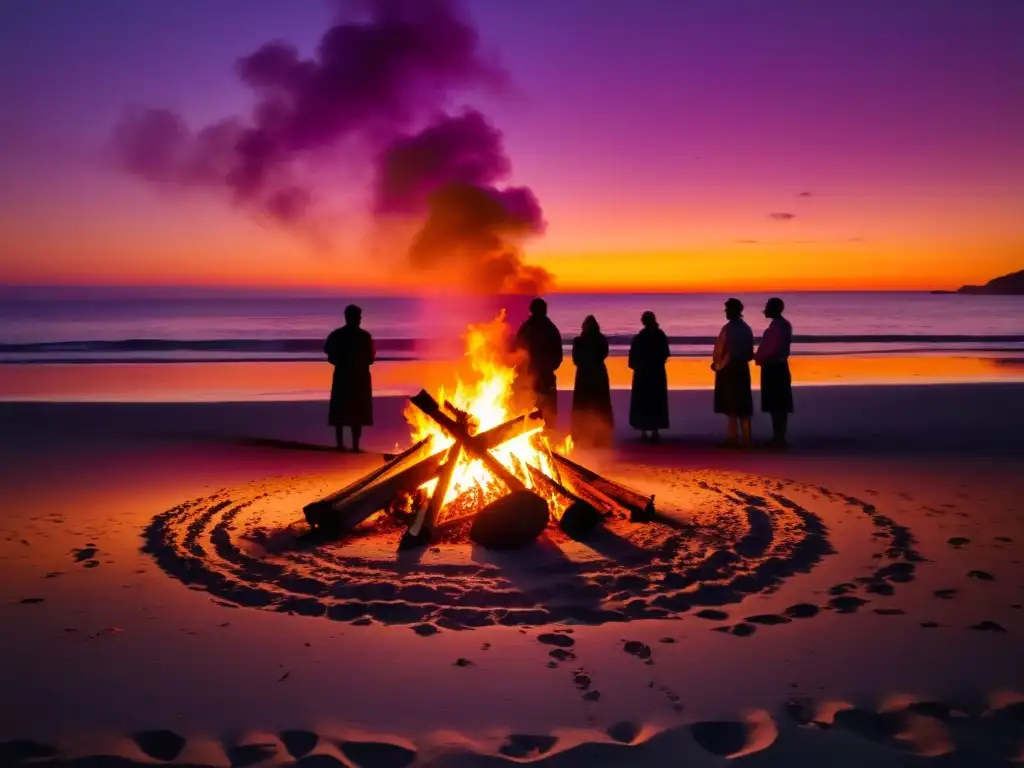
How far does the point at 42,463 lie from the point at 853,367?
22525 mm

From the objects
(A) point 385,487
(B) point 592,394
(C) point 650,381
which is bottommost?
(A) point 385,487

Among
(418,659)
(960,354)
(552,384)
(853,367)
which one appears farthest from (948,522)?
(960,354)

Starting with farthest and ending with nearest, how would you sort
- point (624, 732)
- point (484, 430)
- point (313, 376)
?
point (313, 376), point (484, 430), point (624, 732)

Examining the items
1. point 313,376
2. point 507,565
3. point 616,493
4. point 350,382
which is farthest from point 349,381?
point 313,376

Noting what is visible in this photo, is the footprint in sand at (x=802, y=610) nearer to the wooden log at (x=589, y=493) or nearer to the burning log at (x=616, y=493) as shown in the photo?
the burning log at (x=616, y=493)

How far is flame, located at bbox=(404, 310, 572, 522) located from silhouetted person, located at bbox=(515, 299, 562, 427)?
7.64 feet

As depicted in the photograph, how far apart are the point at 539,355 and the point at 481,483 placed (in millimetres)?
4726

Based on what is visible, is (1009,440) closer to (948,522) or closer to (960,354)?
(948,522)

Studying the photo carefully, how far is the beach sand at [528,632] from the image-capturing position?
3967 millimetres

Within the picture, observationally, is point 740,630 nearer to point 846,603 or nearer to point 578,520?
point 846,603

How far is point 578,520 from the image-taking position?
23.0 ft

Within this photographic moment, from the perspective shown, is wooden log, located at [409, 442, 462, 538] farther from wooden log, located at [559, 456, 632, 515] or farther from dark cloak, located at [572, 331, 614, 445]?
dark cloak, located at [572, 331, 614, 445]

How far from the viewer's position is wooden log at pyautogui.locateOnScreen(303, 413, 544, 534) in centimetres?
692

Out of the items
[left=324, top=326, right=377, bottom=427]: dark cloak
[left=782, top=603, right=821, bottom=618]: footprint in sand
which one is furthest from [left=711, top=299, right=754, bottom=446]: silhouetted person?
[left=782, top=603, right=821, bottom=618]: footprint in sand
